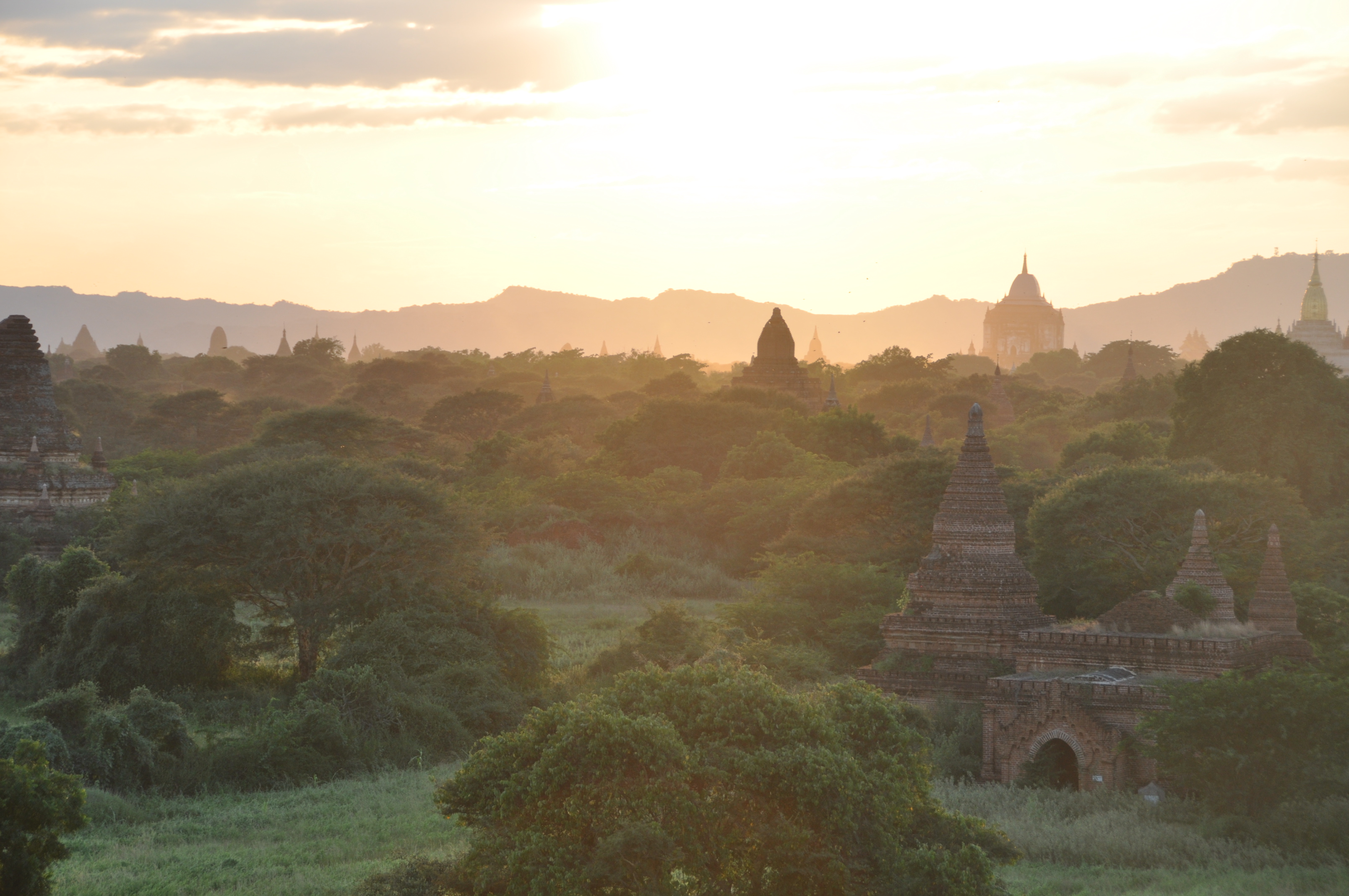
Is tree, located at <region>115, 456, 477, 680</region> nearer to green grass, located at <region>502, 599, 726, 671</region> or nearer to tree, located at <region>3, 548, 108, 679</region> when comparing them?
tree, located at <region>3, 548, 108, 679</region>

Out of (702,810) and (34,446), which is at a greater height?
(34,446)

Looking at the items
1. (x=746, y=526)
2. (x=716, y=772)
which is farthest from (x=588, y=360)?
(x=716, y=772)

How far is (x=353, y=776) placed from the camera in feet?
69.6

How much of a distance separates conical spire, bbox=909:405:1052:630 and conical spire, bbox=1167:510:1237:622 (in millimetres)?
2265

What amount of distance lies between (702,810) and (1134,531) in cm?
2278

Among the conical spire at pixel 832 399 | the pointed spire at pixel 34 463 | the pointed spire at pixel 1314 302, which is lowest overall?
the pointed spire at pixel 34 463

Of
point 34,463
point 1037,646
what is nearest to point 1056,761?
point 1037,646

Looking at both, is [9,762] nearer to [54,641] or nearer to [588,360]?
[54,641]

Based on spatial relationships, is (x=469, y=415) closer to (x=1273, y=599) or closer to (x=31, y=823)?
(x=1273, y=599)

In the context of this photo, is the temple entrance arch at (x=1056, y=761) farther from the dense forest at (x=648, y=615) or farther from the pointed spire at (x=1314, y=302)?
the pointed spire at (x=1314, y=302)

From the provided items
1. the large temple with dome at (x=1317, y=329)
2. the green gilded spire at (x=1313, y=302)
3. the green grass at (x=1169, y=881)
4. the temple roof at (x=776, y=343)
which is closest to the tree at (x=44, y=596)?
the green grass at (x=1169, y=881)

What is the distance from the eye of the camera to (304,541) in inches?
1019

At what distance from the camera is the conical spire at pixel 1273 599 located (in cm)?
2389

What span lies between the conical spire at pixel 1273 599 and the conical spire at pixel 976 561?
321cm
